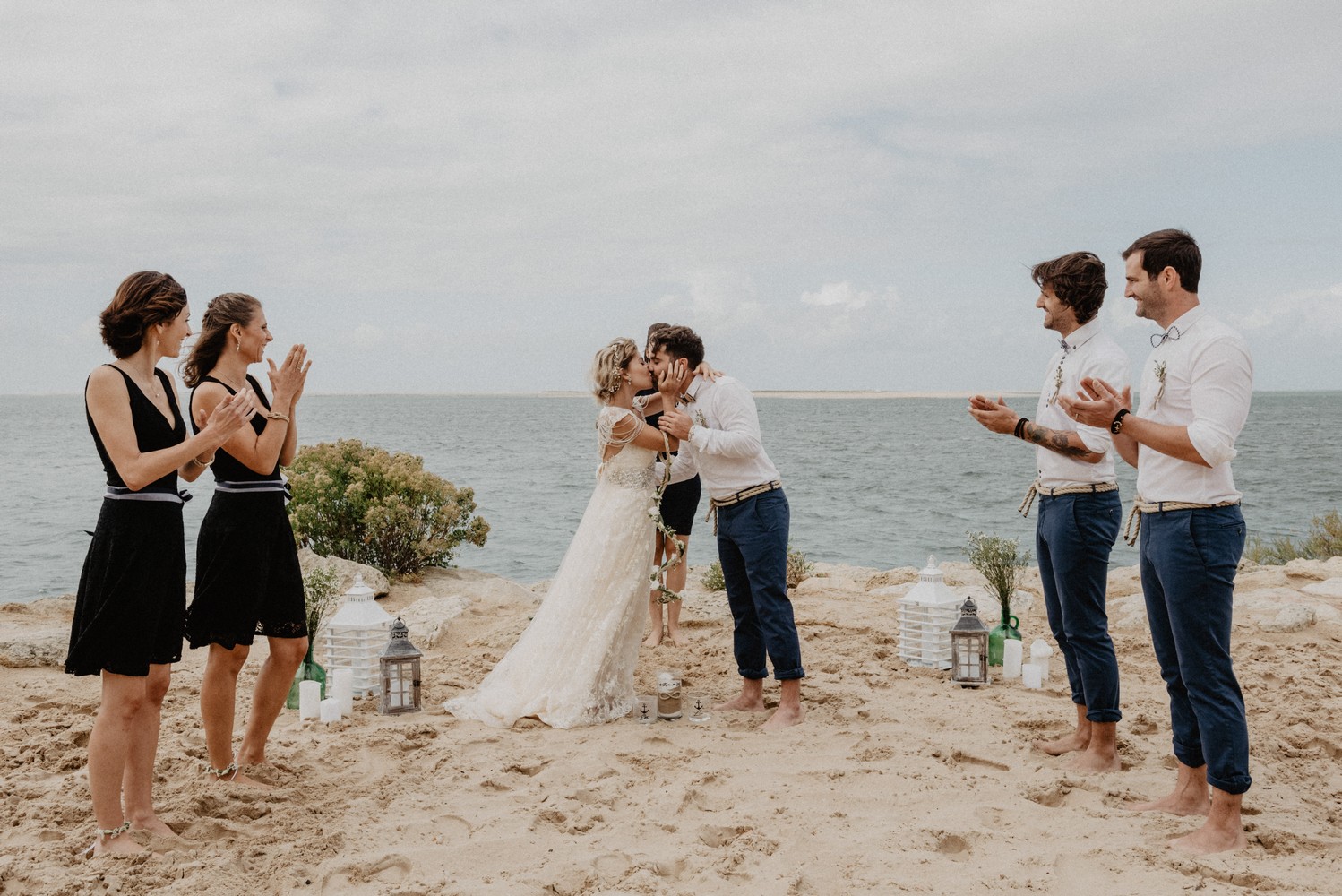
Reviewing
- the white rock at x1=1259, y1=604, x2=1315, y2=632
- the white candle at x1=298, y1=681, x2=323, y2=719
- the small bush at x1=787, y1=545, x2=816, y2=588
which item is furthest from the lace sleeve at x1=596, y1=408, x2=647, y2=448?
the white rock at x1=1259, y1=604, x2=1315, y2=632

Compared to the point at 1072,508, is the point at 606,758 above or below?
below

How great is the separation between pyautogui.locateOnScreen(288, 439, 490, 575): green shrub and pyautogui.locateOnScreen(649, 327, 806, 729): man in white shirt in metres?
4.94

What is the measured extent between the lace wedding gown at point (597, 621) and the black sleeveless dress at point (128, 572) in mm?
2296

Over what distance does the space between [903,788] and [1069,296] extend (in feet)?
7.72

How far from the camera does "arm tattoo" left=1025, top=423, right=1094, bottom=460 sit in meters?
A: 4.28

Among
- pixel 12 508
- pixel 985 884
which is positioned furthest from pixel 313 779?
pixel 12 508

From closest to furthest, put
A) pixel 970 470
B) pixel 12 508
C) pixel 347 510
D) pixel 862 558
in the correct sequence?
pixel 347 510, pixel 862 558, pixel 12 508, pixel 970 470

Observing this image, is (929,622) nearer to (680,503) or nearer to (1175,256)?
(680,503)

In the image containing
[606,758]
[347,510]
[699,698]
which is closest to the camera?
[606,758]

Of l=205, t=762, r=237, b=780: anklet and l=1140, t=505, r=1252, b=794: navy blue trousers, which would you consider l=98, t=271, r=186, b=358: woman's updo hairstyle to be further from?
l=1140, t=505, r=1252, b=794: navy blue trousers

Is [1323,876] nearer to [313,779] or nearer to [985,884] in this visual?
[985,884]

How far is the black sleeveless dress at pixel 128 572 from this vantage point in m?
3.54

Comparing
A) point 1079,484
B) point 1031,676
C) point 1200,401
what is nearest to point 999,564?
point 1031,676

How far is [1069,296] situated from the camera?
4.44 metres
